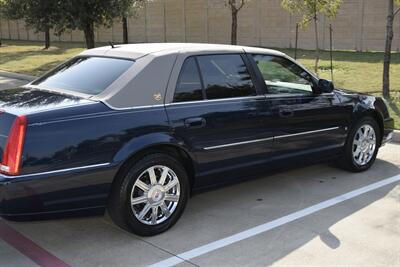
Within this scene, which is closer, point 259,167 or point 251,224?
point 251,224

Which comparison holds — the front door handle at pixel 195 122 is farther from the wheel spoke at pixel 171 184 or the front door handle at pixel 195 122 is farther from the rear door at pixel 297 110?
the rear door at pixel 297 110

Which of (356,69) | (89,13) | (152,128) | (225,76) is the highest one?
(89,13)

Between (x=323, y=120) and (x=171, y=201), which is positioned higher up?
(x=323, y=120)

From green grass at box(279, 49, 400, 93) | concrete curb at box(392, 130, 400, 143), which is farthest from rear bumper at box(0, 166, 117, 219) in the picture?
green grass at box(279, 49, 400, 93)

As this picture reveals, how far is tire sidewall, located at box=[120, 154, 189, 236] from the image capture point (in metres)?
4.09

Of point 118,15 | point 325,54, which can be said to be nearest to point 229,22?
point 325,54

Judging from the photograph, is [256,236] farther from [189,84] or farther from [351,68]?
[351,68]

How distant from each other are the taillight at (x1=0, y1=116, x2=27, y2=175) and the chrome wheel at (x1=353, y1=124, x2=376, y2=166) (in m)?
3.92

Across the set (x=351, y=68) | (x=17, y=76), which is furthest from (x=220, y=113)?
(x=17, y=76)

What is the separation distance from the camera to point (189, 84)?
456 cm

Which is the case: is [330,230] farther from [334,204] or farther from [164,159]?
[164,159]

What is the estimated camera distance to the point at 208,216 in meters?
4.83

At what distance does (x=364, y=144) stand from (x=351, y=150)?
0.91 ft

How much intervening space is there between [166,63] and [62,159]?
1.29m
